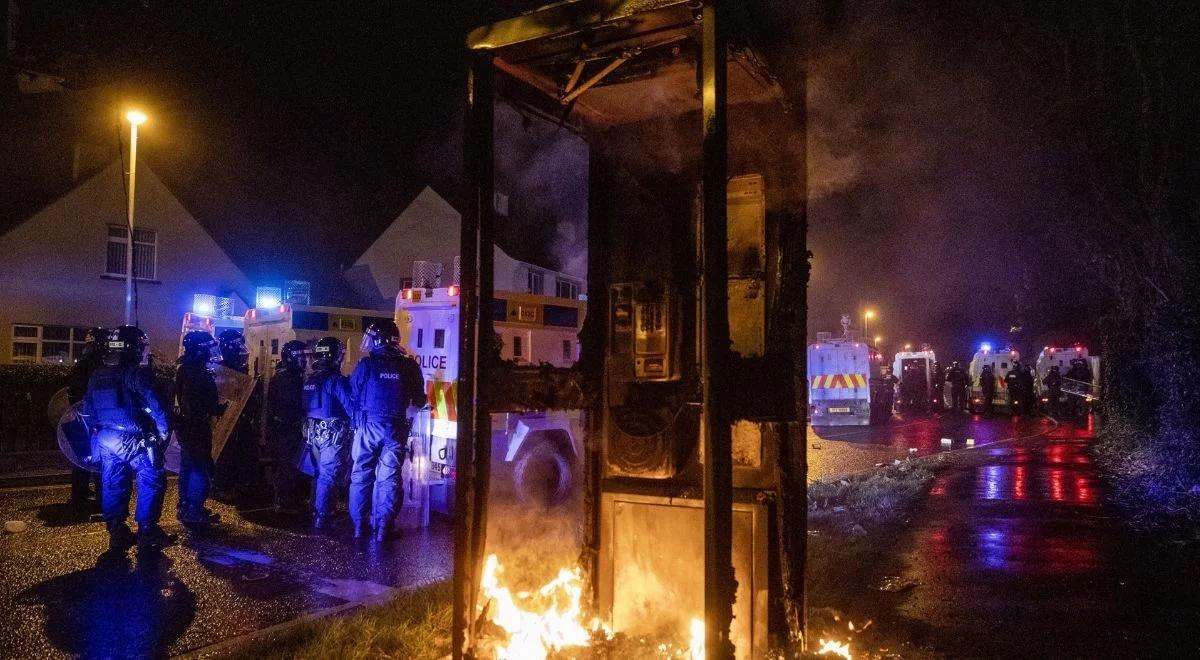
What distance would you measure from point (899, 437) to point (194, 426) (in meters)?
14.6

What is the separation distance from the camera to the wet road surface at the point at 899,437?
503 inches

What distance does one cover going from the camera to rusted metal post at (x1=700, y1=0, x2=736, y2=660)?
2984 mm

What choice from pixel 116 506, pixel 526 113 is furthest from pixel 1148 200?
pixel 116 506

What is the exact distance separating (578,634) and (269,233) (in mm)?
25721

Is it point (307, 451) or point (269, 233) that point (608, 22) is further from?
point (269, 233)

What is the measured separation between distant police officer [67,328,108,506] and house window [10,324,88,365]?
43.9ft

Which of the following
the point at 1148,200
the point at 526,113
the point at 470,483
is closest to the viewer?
the point at 470,483

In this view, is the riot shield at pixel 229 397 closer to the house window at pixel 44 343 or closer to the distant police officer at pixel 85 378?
the distant police officer at pixel 85 378

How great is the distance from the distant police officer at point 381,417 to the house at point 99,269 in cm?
1425

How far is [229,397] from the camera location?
944cm

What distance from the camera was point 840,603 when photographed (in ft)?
16.7

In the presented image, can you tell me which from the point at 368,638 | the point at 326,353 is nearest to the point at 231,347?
the point at 326,353

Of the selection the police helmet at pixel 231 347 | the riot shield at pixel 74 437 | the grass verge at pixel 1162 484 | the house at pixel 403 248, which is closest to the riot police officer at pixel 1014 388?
the grass verge at pixel 1162 484

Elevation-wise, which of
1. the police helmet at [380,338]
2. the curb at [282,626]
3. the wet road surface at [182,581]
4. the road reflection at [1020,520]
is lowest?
the wet road surface at [182,581]
